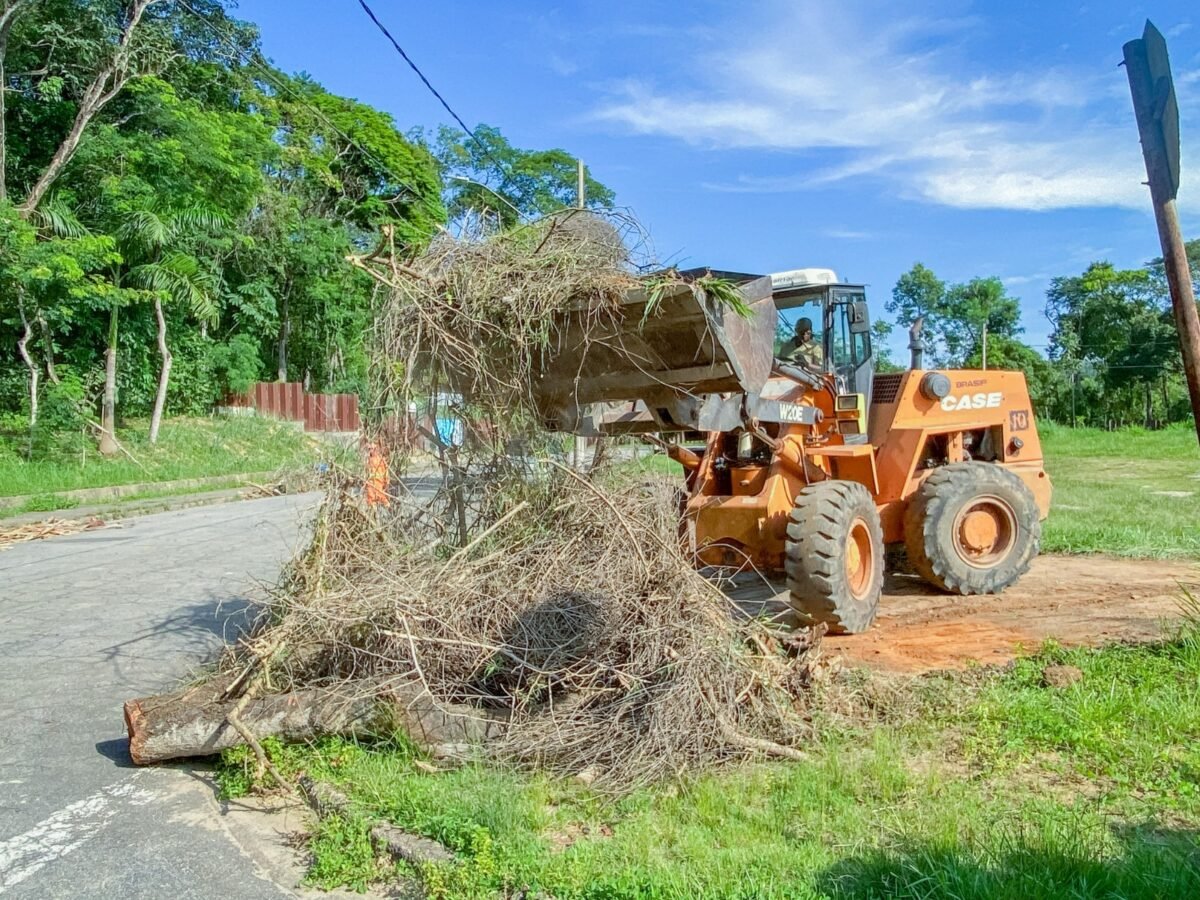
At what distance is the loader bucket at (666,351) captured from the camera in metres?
4.99

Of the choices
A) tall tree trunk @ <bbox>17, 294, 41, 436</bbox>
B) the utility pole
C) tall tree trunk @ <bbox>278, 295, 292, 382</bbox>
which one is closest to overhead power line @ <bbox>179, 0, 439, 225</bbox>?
tall tree trunk @ <bbox>17, 294, 41, 436</bbox>

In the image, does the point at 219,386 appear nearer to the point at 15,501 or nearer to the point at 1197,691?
the point at 15,501

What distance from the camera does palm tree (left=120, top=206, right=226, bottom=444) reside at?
19.5 meters

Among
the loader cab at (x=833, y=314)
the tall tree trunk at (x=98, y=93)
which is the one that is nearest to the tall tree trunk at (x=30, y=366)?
the tall tree trunk at (x=98, y=93)

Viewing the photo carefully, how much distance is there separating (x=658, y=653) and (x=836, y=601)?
205cm

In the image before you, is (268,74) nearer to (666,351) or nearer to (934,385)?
(934,385)

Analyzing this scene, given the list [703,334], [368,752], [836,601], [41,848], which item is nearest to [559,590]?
[368,752]

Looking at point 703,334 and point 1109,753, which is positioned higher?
point 703,334

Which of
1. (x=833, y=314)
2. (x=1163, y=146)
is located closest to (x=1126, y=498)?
(x=833, y=314)

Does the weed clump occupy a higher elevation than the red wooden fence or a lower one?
lower

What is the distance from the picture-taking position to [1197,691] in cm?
491

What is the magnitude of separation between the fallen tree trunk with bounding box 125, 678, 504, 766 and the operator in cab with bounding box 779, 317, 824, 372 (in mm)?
4370

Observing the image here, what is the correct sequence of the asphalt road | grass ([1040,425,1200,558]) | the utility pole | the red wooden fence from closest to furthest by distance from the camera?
the utility pole
the asphalt road
grass ([1040,425,1200,558])
the red wooden fence

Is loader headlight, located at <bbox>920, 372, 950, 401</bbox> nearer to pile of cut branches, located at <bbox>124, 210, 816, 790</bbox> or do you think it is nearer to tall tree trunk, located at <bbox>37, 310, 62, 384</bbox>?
pile of cut branches, located at <bbox>124, 210, 816, 790</bbox>
